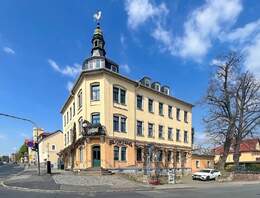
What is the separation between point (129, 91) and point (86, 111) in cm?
605

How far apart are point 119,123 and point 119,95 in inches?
123

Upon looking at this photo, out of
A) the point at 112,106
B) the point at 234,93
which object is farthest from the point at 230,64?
the point at 112,106

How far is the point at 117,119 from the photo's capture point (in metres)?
40.7

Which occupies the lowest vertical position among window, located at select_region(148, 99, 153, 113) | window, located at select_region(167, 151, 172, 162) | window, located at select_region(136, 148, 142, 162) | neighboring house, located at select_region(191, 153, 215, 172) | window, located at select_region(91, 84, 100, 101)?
neighboring house, located at select_region(191, 153, 215, 172)

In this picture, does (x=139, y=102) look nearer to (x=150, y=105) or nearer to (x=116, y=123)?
(x=150, y=105)

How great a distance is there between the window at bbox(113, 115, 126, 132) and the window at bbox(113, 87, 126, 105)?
1764mm

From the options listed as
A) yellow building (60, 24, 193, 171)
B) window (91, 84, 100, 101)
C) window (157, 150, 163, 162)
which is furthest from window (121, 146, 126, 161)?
window (157, 150, 163, 162)

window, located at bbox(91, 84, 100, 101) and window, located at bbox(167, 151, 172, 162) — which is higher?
window, located at bbox(91, 84, 100, 101)

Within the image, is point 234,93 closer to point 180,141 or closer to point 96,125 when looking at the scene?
point 180,141

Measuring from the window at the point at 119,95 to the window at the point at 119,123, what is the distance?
176cm

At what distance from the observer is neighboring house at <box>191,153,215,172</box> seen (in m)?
57.7

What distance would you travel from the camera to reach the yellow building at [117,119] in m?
38.8

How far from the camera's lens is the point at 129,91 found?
141ft

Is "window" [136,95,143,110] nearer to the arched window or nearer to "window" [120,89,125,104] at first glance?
"window" [120,89,125,104]
